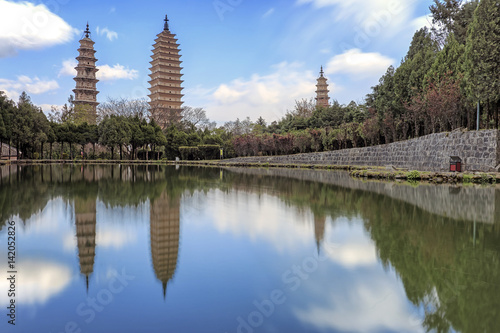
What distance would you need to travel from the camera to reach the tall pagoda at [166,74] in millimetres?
58750

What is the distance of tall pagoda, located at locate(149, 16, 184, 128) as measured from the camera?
193 feet

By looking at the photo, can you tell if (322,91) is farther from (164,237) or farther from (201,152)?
(164,237)

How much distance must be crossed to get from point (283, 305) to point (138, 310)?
1.14 m

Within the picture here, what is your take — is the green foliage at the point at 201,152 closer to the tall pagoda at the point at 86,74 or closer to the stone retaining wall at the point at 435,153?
the stone retaining wall at the point at 435,153

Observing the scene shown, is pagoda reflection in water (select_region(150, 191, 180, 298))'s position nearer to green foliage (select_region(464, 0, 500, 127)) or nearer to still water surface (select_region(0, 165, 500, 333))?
still water surface (select_region(0, 165, 500, 333))

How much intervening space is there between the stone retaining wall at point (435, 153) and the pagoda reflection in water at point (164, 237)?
12822 millimetres

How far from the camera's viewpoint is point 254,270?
13.6 feet

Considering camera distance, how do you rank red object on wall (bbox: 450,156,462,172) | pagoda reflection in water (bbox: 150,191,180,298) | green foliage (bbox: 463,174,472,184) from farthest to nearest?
red object on wall (bbox: 450,156,462,172), green foliage (bbox: 463,174,472,184), pagoda reflection in water (bbox: 150,191,180,298)

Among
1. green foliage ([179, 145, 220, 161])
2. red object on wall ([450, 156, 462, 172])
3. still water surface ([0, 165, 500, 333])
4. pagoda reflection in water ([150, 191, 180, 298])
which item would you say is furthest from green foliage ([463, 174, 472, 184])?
green foliage ([179, 145, 220, 161])

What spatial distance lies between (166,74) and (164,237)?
187ft

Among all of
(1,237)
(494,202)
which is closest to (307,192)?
(494,202)

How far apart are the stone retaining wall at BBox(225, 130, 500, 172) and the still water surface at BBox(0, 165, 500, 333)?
9130 millimetres

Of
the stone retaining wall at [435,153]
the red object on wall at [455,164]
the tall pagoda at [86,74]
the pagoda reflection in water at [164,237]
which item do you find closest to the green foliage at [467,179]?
the stone retaining wall at [435,153]

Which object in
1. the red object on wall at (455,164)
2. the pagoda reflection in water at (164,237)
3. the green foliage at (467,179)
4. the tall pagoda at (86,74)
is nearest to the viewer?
the pagoda reflection in water at (164,237)
